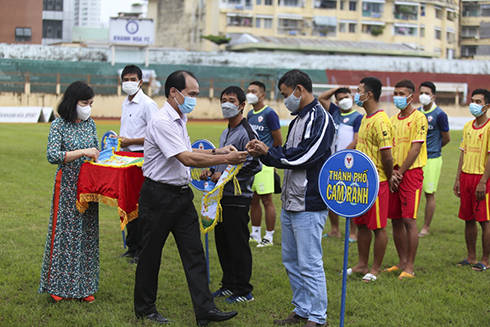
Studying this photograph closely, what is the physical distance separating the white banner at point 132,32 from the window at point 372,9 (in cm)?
3088

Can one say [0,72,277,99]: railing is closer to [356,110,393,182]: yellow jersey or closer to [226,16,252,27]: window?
[226,16,252,27]: window

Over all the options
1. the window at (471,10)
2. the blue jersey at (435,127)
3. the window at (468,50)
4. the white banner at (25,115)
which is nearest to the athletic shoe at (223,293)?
the blue jersey at (435,127)

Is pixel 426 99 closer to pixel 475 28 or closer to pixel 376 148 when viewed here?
pixel 376 148

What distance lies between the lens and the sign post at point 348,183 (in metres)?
4.60

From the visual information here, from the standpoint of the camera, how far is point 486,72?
55.5m

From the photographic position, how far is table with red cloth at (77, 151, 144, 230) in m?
5.28

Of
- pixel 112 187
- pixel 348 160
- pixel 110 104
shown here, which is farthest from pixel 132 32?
pixel 348 160

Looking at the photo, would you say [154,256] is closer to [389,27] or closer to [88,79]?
[88,79]

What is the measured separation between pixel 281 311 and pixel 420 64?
52791mm

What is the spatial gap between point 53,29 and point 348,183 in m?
70.9

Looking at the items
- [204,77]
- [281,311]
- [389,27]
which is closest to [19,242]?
[281,311]

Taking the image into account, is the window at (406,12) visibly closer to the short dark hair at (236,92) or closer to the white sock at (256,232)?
the white sock at (256,232)

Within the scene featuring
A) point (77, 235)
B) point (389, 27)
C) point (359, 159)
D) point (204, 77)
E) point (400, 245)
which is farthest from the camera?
point (389, 27)

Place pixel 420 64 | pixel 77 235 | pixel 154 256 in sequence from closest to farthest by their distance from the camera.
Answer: pixel 154 256
pixel 77 235
pixel 420 64
